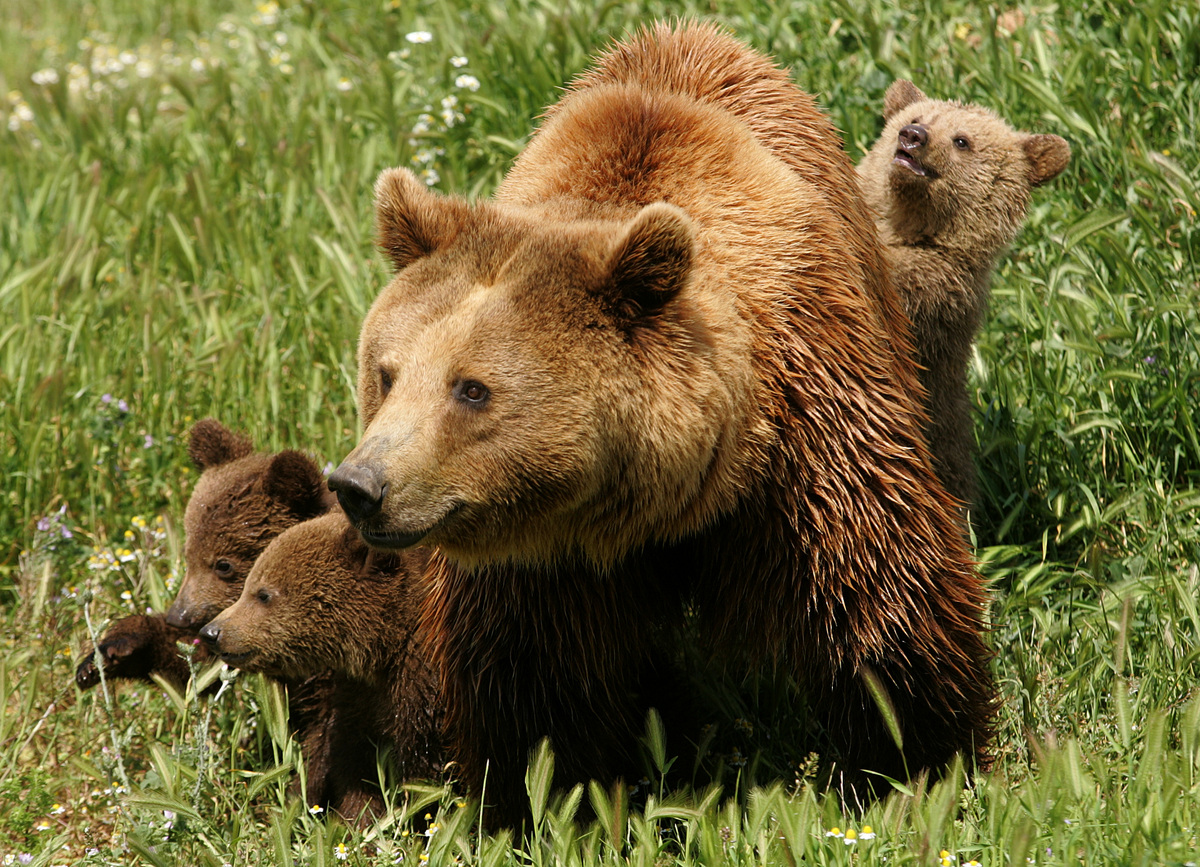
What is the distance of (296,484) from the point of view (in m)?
4.77

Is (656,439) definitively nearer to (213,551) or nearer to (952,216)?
(213,551)

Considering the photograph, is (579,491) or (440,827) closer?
(579,491)

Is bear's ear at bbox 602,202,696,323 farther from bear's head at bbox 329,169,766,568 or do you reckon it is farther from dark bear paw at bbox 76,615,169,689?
dark bear paw at bbox 76,615,169,689

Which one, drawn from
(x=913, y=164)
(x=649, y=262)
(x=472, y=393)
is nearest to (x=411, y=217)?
(x=472, y=393)

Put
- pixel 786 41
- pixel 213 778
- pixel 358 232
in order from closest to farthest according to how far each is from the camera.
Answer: pixel 213 778
pixel 358 232
pixel 786 41

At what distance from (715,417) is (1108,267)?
2977mm

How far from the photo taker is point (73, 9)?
13031 millimetres

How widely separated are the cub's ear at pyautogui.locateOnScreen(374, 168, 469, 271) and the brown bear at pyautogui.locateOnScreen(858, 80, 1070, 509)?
2.16m

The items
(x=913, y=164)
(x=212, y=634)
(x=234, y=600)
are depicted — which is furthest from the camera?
(x=913, y=164)

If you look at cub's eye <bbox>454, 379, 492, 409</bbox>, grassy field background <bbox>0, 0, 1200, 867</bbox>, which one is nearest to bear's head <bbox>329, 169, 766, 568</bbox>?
cub's eye <bbox>454, 379, 492, 409</bbox>

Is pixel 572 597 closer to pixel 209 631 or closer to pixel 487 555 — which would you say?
pixel 487 555

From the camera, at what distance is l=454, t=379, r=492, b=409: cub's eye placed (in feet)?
10.8

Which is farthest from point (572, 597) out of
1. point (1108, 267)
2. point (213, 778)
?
point (1108, 267)

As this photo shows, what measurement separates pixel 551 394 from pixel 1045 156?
117 inches
